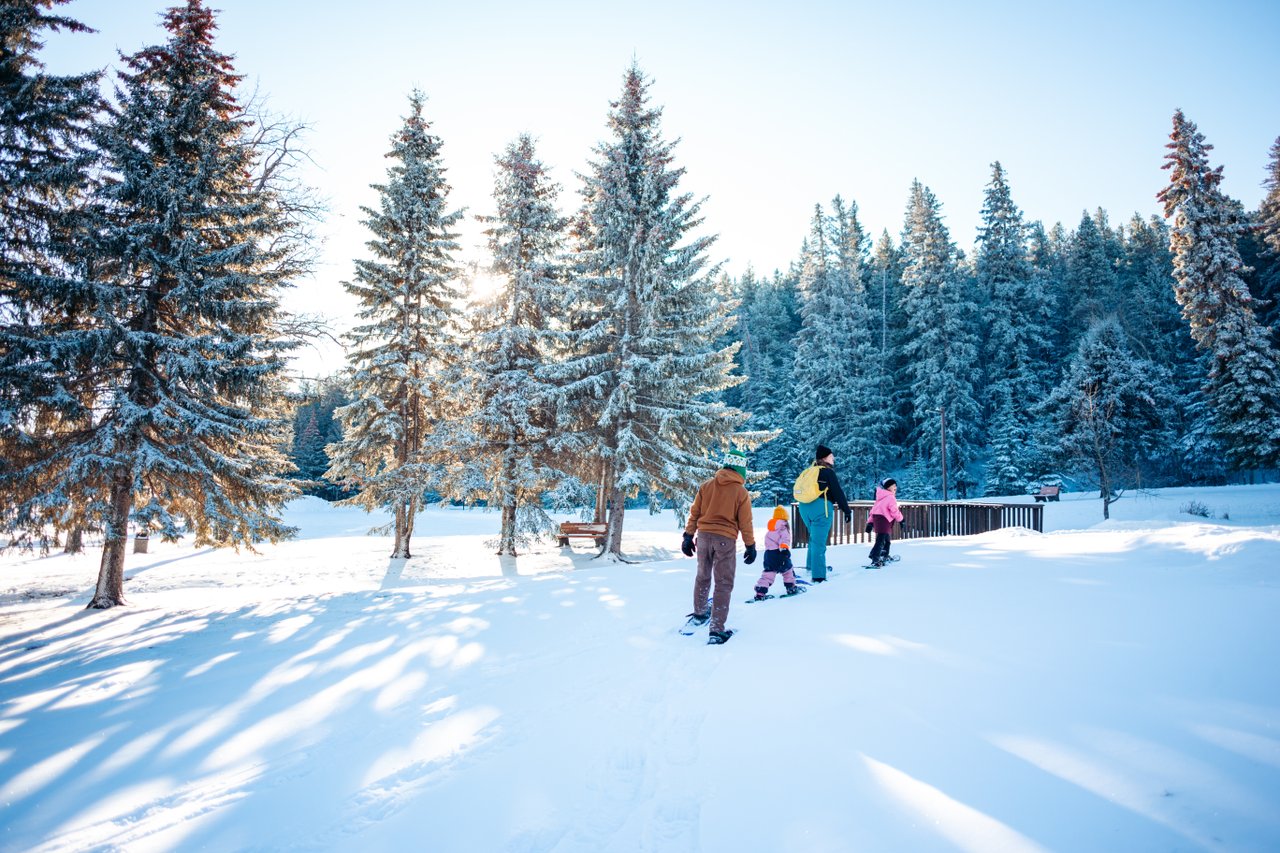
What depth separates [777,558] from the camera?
24.4 ft

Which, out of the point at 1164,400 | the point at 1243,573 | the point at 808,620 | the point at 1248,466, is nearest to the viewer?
the point at 1243,573

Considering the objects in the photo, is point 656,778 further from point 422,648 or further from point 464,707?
point 422,648

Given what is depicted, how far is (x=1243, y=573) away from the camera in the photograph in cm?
549

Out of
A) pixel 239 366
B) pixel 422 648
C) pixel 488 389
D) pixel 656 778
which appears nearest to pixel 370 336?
pixel 488 389

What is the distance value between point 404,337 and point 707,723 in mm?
15053

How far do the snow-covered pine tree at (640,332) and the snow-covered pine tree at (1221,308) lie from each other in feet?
73.3

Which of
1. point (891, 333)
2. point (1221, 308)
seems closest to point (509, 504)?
point (1221, 308)

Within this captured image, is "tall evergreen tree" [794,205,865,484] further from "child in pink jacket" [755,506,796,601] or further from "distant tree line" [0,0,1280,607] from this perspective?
"child in pink jacket" [755,506,796,601]

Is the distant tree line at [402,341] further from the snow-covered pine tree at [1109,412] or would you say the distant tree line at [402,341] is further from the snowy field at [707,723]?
the snowy field at [707,723]

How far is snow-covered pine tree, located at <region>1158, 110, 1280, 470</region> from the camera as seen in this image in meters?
21.9

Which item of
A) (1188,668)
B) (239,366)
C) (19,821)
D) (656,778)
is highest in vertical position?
(239,366)

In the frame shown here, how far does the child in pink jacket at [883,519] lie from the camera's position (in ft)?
29.6

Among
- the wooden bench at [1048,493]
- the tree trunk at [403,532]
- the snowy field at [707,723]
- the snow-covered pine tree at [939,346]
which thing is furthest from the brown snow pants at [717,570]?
the snow-covered pine tree at [939,346]

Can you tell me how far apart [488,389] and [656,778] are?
13594 mm
